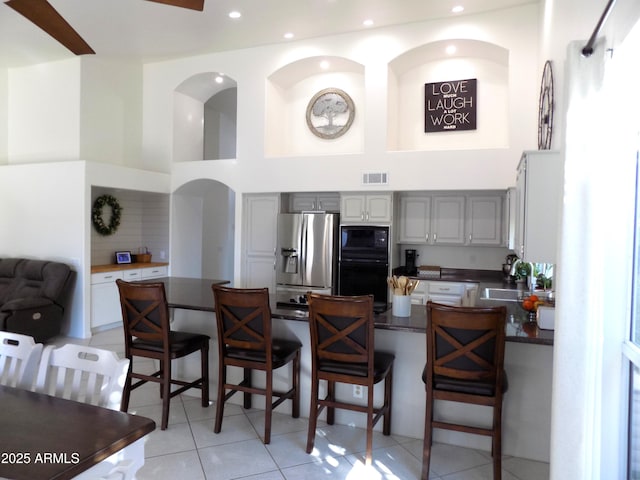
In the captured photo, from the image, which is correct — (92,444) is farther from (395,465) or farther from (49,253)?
(49,253)

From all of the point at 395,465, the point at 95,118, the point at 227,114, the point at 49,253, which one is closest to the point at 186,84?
the point at 95,118

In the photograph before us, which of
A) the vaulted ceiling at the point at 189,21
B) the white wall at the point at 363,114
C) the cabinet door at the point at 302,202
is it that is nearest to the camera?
the vaulted ceiling at the point at 189,21

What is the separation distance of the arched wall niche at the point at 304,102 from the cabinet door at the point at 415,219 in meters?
1.06

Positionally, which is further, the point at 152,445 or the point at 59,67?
the point at 59,67

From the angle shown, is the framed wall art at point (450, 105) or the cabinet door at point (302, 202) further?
the cabinet door at point (302, 202)

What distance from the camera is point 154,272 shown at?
6.70 metres

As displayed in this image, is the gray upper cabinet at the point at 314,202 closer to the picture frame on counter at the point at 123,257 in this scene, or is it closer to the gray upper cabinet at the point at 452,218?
the gray upper cabinet at the point at 452,218

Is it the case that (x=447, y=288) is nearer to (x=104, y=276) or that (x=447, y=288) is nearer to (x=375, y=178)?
(x=375, y=178)

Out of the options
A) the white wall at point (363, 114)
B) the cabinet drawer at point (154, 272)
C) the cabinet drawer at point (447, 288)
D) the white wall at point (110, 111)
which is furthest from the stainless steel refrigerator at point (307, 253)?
the white wall at point (110, 111)

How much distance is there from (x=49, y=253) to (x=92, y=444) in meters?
5.28

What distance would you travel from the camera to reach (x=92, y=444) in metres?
1.37

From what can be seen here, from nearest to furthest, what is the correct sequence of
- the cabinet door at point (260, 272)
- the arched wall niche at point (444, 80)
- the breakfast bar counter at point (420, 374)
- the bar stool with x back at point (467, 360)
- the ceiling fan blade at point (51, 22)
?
the bar stool with x back at point (467, 360) < the breakfast bar counter at point (420, 374) < the ceiling fan blade at point (51, 22) < the arched wall niche at point (444, 80) < the cabinet door at point (260, 272)

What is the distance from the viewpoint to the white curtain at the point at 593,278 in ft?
5.97

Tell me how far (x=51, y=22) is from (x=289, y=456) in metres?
5.58
